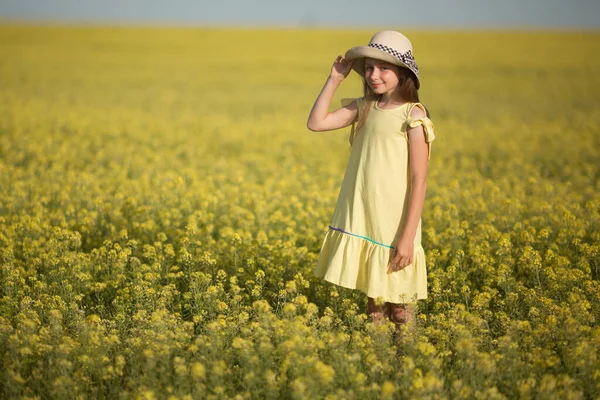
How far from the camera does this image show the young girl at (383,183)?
355 cm

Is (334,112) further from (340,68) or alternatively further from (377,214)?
(377,214)

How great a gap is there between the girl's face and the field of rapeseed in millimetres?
1285

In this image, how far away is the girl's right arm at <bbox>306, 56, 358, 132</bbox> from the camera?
373 centimetres

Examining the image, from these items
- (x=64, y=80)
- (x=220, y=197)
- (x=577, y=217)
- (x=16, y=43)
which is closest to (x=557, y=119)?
(x=577, y=217)

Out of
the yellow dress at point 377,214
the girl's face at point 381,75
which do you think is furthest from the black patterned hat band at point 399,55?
the yellow dress at point 377,214

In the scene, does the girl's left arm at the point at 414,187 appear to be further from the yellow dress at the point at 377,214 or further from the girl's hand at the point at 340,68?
the girl's hand at the point at 340,68

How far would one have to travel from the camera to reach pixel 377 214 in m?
3.64

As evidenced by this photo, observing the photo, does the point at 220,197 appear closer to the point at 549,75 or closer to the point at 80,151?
the point at 80,151

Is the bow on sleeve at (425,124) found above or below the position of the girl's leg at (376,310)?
above

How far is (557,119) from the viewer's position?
16062 mm

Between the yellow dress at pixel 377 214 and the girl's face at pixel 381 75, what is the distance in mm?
127

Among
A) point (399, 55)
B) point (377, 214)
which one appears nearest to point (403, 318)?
point (377, 214)

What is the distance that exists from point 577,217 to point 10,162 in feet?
25.0

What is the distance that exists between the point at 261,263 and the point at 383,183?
1846 millimetres
